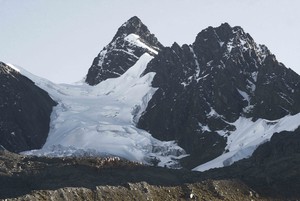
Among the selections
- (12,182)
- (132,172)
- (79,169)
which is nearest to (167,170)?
(132,172)

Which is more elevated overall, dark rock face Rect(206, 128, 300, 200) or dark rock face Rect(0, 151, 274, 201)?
dark rock face Rect(206, 128, 300, 200)

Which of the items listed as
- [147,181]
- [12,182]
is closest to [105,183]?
[147,181]

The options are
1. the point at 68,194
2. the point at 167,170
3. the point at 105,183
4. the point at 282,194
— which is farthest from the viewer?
the point at 167,170

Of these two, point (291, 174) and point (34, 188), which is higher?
point (291, 174)

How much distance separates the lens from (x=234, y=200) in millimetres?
126812

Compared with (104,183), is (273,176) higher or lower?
higher

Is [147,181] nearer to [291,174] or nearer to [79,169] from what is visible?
[79,169]

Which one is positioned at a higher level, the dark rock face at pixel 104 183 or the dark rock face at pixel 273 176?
the dark rock face at pixel 273 176

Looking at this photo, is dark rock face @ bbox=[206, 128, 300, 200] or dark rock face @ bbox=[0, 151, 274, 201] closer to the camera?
dark rock face @ bbox=[0, 151, 274, 201]

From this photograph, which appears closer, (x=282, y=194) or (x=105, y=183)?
(x=105, y=183)

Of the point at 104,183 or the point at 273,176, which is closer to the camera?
the point at 104,183

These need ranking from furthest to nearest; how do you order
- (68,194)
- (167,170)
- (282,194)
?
(167,170) → (282,194) → (68,194)

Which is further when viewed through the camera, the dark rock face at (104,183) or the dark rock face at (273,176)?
the dark rock face at (273,176)

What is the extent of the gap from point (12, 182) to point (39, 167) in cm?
1662
